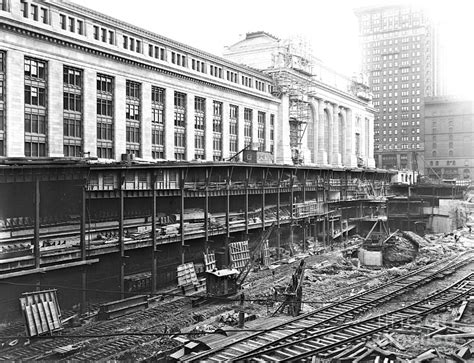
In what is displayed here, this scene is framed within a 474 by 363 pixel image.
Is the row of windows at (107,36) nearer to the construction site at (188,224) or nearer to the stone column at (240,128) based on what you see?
the construction site at (188,224)

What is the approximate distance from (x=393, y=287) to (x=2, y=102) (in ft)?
111

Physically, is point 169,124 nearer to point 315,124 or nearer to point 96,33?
point 96,33

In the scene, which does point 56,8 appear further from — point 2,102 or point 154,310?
point 154,310

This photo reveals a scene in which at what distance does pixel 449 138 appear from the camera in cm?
14600

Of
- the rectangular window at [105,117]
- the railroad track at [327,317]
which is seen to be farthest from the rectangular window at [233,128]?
the railroad track at [327,317]

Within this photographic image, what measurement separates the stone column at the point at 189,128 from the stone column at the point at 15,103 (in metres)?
23.9

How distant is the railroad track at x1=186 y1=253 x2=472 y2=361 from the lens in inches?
789

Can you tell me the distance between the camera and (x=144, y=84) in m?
55.3

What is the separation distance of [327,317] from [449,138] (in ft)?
445

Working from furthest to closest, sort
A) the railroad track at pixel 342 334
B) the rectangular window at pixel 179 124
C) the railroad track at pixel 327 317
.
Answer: the rectangular window at pixel 179 124 < the railroad track at pixel 327 317 < the railroad track at pixel 342 334

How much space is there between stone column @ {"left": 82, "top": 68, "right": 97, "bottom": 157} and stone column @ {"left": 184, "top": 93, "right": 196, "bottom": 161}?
1571 centimetres

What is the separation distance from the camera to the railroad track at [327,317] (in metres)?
20.0

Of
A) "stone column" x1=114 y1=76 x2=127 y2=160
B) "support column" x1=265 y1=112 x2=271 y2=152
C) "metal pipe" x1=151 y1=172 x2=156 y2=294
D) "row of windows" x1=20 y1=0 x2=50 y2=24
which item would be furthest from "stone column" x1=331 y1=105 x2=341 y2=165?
"metal pipe" x1=151 y1=172 x2=156 y2=294

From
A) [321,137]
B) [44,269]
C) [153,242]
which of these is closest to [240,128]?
[321,137]
